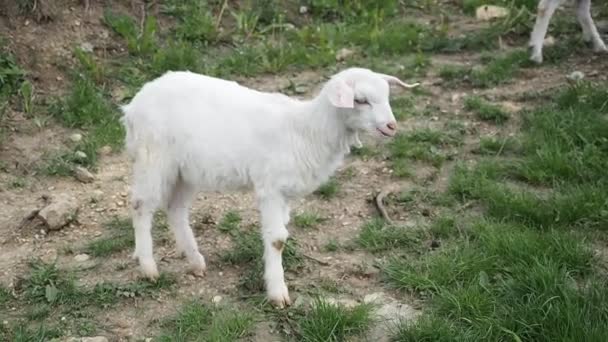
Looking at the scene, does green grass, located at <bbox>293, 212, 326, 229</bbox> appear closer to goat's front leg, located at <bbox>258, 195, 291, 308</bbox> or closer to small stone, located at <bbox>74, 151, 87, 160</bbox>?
goat's front leg, located at <bbox>258, 195, 291, 308</bbox>

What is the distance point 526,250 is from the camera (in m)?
4.30

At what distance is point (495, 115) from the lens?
6.54 metres

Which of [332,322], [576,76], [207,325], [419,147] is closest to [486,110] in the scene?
[419,147]

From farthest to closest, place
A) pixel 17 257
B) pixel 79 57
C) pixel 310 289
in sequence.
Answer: pixel 79 57 < pixel 17 257 < pixel 310 289

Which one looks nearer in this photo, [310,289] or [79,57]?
[310,289]

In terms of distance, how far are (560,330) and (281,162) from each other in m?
1.60

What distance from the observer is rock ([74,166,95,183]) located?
5.62 meters

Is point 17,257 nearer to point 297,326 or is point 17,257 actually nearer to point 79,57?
point 297,326

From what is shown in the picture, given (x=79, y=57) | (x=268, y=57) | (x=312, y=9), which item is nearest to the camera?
(x=79, y=57)

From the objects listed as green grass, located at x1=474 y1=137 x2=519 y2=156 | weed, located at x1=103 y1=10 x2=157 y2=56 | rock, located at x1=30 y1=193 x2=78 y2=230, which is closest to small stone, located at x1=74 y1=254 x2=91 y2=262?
rock, located at x1=30 y1=193 x2=78 y2=230

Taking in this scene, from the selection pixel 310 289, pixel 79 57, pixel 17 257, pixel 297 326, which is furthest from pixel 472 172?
pixel 79 57

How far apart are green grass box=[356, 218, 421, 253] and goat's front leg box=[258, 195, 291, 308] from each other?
827mm

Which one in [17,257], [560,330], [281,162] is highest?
[281,162]

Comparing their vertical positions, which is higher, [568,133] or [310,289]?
[568,133]
